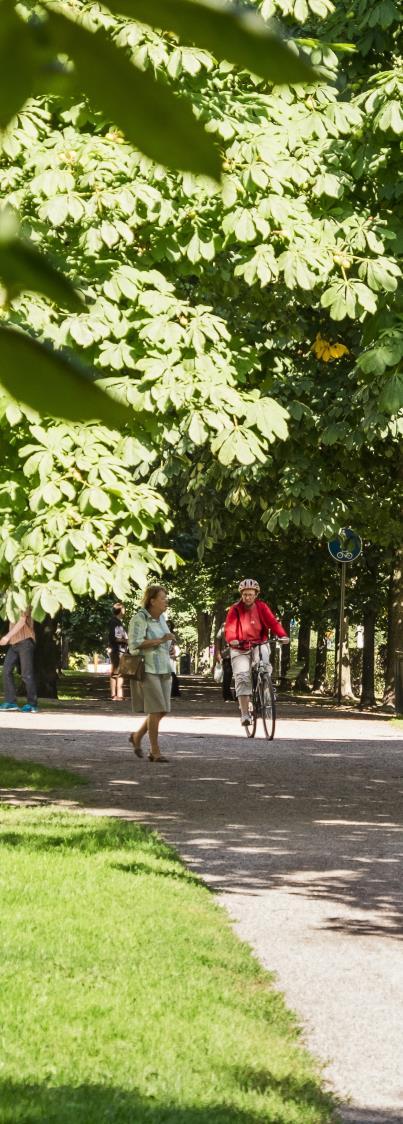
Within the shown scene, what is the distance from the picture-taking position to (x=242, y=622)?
754 inches

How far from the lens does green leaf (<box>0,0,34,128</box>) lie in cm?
48

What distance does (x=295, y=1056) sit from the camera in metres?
4.85

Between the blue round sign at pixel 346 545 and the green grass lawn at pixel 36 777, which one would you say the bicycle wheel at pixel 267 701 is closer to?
the green grass lawn at pixel 36 777

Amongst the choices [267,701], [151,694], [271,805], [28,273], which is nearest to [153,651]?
[151,694]

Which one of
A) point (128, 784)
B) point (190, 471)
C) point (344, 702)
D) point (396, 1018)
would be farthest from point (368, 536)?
point (396, 1018)

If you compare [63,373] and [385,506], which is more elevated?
[385,506]

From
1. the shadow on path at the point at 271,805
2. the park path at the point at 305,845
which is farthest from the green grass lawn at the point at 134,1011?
the shadow on path at the point at 271,805

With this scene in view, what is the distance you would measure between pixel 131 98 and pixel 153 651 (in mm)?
15317

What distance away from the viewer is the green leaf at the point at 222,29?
49 cm

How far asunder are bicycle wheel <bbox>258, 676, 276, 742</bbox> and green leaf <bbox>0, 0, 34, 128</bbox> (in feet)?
60.2

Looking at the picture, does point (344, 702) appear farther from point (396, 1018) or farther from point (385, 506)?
point (396, 1018)

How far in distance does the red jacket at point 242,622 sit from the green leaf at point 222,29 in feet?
60.5

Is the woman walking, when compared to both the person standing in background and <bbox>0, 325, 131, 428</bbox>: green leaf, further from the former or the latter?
<bbox>0, 325, 131, 428</bbox>: green leaf

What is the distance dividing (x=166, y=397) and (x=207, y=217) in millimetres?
1605
